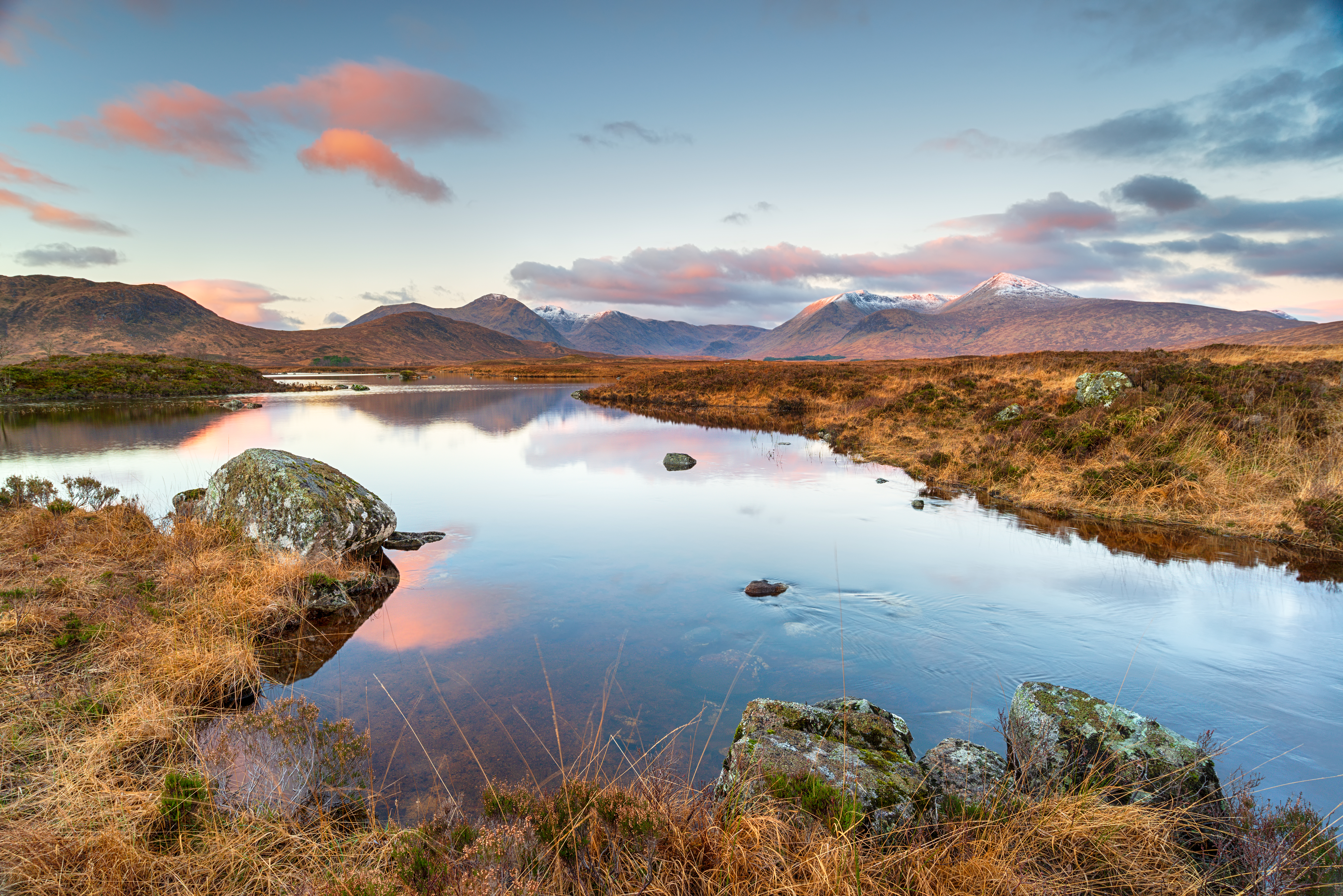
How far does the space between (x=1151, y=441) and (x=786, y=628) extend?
1331 centimetres

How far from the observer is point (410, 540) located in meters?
12.0

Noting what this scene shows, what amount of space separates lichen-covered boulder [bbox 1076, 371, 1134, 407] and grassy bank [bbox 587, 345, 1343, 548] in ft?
1.50

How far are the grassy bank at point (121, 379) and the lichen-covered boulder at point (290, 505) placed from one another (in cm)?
4976

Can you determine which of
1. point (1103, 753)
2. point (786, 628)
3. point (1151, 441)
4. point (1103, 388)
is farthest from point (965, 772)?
point (1103, 388)

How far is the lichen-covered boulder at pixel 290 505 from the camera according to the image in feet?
32.4

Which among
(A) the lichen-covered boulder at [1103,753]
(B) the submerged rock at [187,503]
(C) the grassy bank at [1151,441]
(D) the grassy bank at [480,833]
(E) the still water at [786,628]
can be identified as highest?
(C) the grassy bank at [1151,441]

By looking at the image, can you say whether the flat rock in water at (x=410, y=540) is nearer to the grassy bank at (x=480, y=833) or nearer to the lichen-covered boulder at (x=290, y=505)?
the lichen-covered boulder at (x=290, y=505)

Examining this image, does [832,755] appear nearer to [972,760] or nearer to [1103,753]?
[972,760]

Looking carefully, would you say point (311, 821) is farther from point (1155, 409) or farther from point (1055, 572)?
point (1155, 409)

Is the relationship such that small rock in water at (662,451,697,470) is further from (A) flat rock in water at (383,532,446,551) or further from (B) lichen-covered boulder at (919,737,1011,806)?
(B) lichen-covered boulder at (919,737,1011,806)

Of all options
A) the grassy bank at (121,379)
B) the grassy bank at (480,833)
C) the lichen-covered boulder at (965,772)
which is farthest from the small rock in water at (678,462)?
the grassy bank at (121,379)

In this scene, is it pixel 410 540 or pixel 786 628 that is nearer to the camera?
pixel 786 628

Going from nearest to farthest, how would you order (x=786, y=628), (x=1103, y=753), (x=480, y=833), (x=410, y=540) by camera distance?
(x=480, y=833) → (x=1103, y=753) → (x=786, y=628) → (x=410, y=540)

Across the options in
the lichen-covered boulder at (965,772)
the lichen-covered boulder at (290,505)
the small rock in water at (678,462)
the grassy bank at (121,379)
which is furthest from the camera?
the grassy bank at (121,379)
